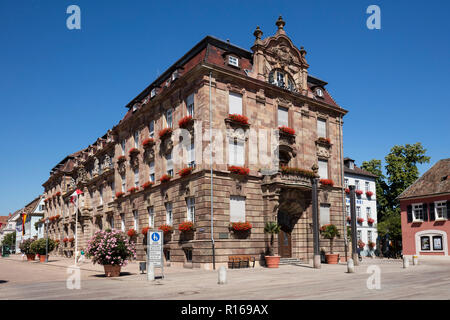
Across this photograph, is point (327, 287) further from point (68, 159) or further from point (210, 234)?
point (68, 159)

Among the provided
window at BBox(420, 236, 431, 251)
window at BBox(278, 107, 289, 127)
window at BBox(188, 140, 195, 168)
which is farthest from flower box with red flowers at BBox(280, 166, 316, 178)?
window at BBox(420, 236, 431, 251)

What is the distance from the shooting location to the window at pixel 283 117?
108 ft

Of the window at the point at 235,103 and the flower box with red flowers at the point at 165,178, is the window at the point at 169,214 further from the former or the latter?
the window at the point at 235,103

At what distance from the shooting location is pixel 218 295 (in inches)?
522

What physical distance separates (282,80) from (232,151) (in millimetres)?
8670

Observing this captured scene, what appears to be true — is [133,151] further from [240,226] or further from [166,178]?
[240,226]

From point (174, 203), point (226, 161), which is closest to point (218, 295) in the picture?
point (226, 161)

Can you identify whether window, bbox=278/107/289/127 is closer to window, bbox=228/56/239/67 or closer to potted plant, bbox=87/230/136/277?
window, bbox=228/56/239/67

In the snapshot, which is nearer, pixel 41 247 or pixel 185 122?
pixel 185 122

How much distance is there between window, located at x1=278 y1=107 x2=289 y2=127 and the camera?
3291 cm

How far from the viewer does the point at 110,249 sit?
2080 cm

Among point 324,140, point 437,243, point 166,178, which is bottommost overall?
point 437,243

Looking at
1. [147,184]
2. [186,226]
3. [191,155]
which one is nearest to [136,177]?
[147,184]
